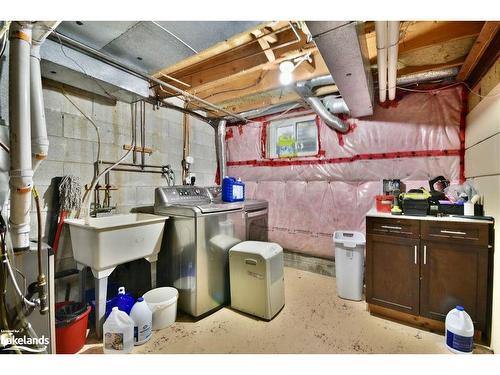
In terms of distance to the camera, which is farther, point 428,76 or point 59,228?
point 428,76

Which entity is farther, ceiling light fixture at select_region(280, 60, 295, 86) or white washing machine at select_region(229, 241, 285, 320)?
white washing machine at select_region(229, 241, 285, 320)

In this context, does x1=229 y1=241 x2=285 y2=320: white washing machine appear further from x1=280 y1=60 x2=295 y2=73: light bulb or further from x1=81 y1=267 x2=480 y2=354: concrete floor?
x1=280 y1=60 x2=295 y2=73: light bulb

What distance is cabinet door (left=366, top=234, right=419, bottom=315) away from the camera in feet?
5.97

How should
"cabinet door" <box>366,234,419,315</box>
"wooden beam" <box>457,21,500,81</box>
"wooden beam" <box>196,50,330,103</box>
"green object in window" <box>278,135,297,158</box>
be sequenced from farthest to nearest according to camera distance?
"green object in window" <box>278,135,297,158</box> → "wooden beam" <box>196,50,330,103</box> → "cabinet door" <box>366,234,419,315</box> → "wooden beam" <box>457,21,500,81</box>

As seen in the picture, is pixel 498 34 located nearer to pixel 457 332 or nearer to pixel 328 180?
pixel 328 180

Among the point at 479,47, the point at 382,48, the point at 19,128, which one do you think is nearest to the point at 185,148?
the point at 19,128

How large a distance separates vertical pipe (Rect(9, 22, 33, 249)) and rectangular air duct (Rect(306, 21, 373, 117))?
4.93ft

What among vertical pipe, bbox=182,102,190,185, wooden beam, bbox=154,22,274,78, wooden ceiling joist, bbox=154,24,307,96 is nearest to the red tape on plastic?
vertical pipe, bbox=182,102,190,185

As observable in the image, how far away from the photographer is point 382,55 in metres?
1.50

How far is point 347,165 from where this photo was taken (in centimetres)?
278

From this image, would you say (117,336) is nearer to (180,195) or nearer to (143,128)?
(180,195)

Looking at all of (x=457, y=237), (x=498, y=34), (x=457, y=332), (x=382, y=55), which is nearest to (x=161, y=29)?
(x=382, y=55)

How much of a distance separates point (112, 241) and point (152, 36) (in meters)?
1.54
